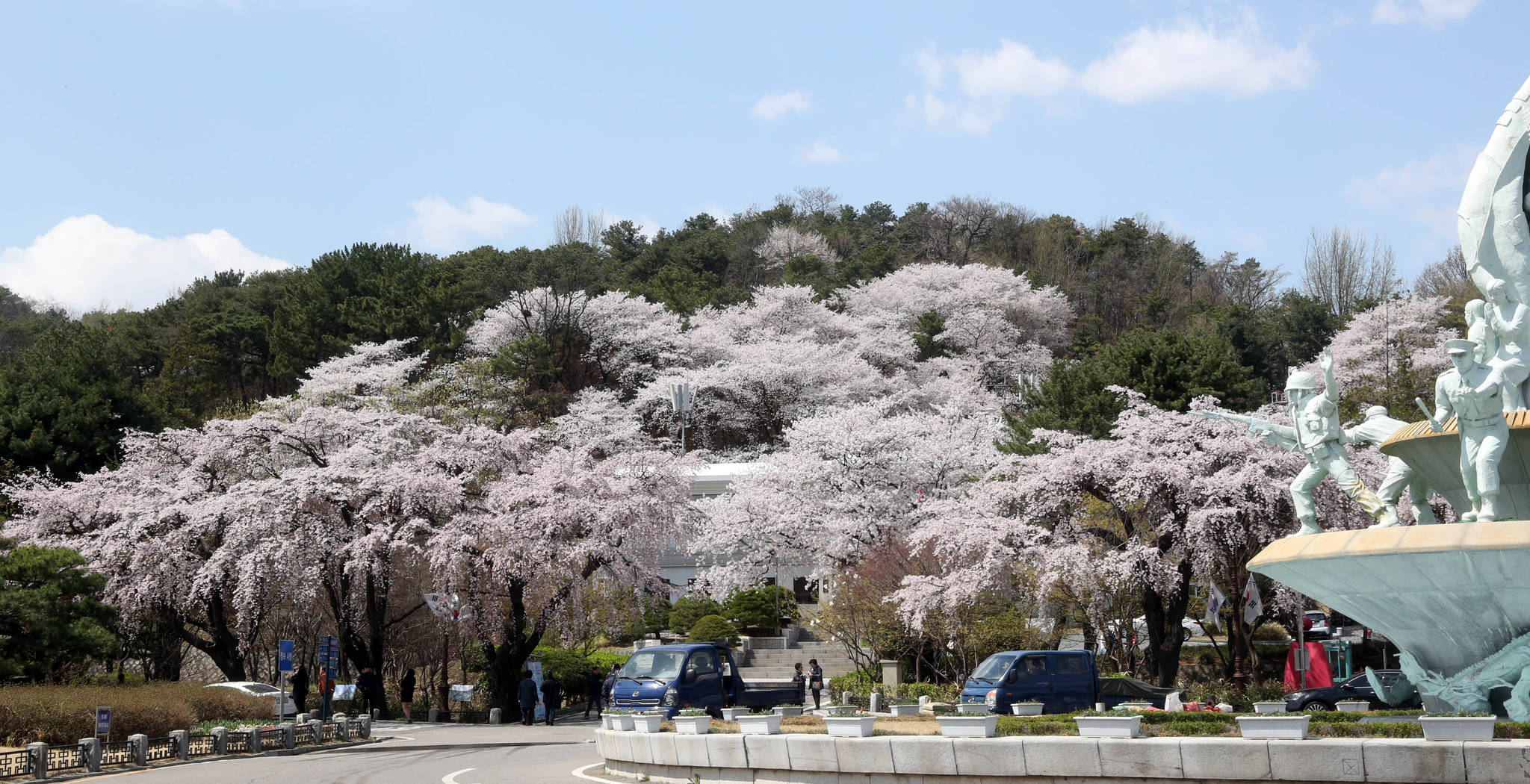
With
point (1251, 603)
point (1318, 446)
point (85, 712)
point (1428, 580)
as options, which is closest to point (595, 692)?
point (85, 712)

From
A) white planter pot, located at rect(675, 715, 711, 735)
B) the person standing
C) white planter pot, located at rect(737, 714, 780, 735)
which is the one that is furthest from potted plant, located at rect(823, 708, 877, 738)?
the person standing

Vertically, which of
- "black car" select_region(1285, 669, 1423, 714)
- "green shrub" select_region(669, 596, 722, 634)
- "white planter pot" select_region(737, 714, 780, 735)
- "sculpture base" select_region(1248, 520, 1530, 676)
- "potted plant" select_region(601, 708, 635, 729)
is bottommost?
"black car" select_region(1285, 669, 1423, 714)

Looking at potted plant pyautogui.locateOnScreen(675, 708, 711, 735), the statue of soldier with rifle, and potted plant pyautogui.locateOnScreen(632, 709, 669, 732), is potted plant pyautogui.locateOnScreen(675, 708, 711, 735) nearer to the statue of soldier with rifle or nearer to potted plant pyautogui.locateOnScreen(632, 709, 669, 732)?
potted plant pyautogui.locateOnScreen(632, 709, 669, 732)

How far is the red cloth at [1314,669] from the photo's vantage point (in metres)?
30.3

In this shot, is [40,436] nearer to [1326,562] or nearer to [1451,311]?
[1326,562]

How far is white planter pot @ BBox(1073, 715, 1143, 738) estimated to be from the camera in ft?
43.8

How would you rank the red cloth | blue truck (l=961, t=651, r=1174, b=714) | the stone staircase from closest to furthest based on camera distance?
blue truck (l=961, t=651, r=1174, b=714) < the red cloth < the stone staircase

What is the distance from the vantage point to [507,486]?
32.8 meters

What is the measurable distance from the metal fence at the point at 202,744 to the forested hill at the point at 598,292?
936 inches

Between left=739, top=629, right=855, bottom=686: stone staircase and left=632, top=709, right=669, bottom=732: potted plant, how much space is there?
810 inches

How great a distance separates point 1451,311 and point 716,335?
35106mm

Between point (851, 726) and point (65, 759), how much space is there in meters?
12.5

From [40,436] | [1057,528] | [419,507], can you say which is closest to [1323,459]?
[1057,528]

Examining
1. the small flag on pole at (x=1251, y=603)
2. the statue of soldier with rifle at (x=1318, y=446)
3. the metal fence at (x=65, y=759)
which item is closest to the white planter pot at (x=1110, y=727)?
the statue of soldier with rifle at (x=1318, y=446)
